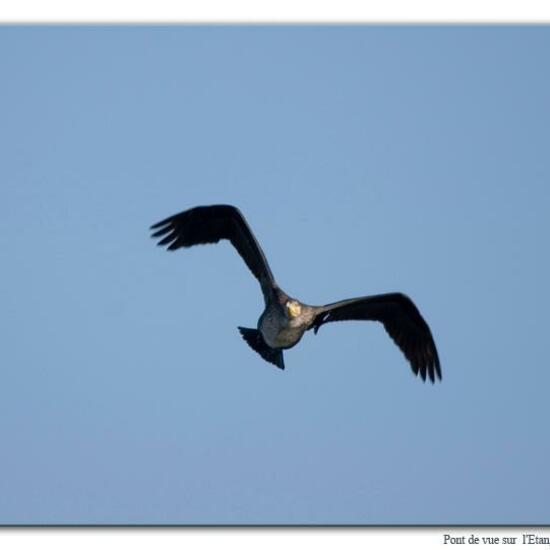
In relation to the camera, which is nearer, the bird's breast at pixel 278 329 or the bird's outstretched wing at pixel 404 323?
the bird's breast at pixel 278 329

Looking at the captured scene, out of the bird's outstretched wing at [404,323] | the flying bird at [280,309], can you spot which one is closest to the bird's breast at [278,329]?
the flying bird at [280,309]

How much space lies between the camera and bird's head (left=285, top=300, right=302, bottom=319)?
19.4 metres

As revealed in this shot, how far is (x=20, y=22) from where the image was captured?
1986 centimetres

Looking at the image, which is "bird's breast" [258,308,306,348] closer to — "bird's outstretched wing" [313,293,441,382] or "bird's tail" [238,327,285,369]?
"bird's tail" [238,327,285,369]

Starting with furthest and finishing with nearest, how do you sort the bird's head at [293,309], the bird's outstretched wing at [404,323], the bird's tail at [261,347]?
the bird's outstretched wing at [404,323] → the bird's tail at [261,347] → the bird's head at [293,309]

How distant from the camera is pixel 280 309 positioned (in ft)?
63.9

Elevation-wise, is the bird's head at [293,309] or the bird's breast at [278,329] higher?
the bird's head at [293,309]

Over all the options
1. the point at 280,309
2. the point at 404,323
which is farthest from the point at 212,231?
the point at 404,323

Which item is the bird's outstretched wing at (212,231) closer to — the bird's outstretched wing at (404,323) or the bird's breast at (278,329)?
the bird's breast at (278,329)

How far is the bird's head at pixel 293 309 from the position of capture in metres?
19.4
